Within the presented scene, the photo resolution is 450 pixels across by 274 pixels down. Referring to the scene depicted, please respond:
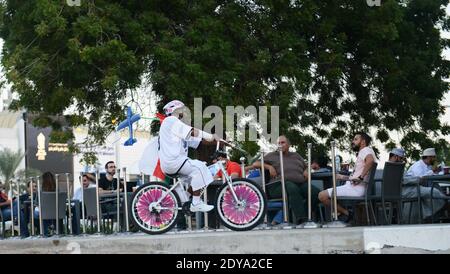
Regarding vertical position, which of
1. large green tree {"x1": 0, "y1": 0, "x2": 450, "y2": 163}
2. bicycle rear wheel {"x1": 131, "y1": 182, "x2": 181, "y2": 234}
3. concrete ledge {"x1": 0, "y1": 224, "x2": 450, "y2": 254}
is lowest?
concrete ledge {"x1": 0, "y1": 224, "x2": 450, "y2": 254}

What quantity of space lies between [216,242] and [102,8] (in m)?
10.4

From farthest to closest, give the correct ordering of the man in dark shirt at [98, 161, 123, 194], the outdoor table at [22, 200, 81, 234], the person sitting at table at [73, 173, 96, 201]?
the man in dark shirt at [98, 161, 123, 194]
the person sitting at table at [73, 173, 96, 201]
the outdoor table at [22, 200, 81, 234]

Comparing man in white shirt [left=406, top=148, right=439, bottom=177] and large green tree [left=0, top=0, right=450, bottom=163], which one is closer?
man in white shirt [left=406, top=148, right=439, bottom=177]

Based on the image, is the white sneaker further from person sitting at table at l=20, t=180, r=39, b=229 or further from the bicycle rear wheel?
person sitting at table at l=20, t=180, r=39, b=229

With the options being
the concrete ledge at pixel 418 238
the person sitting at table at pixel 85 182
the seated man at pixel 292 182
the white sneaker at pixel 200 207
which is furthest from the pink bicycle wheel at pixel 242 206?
the person sitting at table at pixel 85 182

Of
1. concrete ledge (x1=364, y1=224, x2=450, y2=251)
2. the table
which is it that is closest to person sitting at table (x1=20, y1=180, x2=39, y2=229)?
the table

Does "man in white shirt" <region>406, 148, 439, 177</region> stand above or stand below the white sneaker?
above

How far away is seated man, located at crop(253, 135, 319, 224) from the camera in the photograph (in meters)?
12.1

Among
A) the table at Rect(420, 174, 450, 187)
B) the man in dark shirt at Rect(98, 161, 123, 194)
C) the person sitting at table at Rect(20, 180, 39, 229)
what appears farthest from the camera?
the man in dark shirt at Rect(98, 161, 123, 194)

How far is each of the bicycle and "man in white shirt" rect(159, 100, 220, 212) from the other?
145mm

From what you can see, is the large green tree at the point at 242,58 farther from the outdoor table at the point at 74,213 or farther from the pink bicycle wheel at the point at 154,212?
the pink bicycle wheel at the point at 154,212

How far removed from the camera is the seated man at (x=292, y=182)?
12.1m

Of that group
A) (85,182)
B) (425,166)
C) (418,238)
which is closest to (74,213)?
(85,182)

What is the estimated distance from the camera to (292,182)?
40.1 feet
